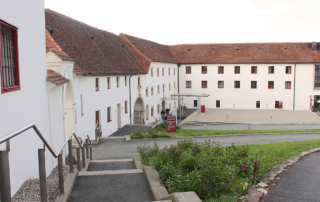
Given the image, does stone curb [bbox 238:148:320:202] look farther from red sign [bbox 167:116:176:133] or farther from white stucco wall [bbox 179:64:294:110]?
white stucco wall [bbox 179:64:294:110]

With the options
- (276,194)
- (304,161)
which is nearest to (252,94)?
(304,161)

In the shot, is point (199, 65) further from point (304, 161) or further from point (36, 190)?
point (36, 190)

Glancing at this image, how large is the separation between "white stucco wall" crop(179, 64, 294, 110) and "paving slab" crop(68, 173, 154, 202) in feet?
138

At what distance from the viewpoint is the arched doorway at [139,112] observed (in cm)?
3394

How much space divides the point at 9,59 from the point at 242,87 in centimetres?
4440

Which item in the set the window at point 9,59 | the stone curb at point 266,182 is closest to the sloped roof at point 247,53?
the stone curb at point 266,182

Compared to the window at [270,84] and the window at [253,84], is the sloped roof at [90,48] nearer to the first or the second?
the window at [253,84]

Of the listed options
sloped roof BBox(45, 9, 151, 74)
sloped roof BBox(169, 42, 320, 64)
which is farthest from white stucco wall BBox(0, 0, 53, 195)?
sloped roof BBox(169, 42, 320, 64)

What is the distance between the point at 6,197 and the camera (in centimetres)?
309

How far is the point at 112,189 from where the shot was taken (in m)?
6.39

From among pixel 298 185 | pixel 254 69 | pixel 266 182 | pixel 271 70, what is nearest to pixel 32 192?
pixel 266 182

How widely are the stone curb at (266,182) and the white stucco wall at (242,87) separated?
126 ft

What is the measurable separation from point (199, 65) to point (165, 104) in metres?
9.32

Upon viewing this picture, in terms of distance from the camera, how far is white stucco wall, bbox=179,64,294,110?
45938 mm
